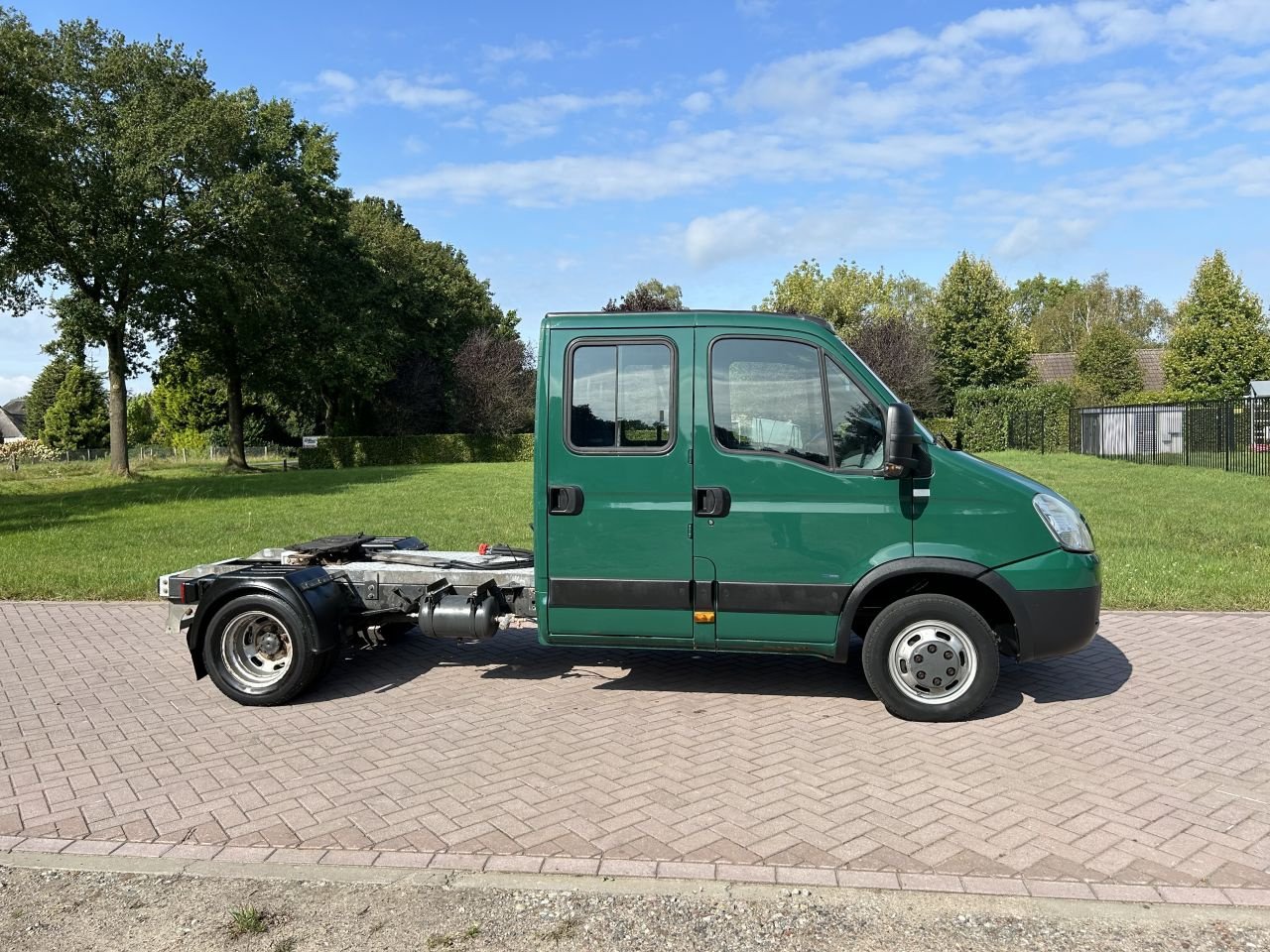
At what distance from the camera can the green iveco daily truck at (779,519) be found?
5551 mm

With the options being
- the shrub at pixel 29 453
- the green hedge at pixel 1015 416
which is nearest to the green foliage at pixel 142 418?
the shrub at pixel 29 453

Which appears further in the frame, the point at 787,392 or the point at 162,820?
the point at 787,392

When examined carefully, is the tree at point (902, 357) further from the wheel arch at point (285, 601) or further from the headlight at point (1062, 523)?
the wheel arch at point (285, 601)

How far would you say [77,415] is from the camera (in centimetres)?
6475

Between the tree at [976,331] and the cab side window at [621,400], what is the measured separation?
49.7 metres

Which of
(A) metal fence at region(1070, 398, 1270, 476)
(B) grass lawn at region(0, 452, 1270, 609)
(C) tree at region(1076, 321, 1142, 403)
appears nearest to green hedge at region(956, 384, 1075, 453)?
(A) metal fence at region(1070, 398, 1270, 476)

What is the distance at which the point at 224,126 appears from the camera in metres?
34.6

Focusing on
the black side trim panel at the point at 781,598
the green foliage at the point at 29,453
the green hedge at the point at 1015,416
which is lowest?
the black side trim panel at the point at 781,598

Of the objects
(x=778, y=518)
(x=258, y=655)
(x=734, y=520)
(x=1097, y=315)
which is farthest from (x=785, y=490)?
(x=1097, y=315)

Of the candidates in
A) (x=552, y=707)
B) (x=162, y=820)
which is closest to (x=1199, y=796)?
(x=552, y=707)

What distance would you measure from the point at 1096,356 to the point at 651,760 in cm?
5659

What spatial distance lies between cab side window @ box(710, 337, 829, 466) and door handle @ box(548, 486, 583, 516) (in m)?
0.95

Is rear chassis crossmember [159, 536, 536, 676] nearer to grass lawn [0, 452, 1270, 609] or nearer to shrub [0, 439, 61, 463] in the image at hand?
grass lawn [0, 452, 1270, 609]

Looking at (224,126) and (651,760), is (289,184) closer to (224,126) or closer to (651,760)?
(224,126)
